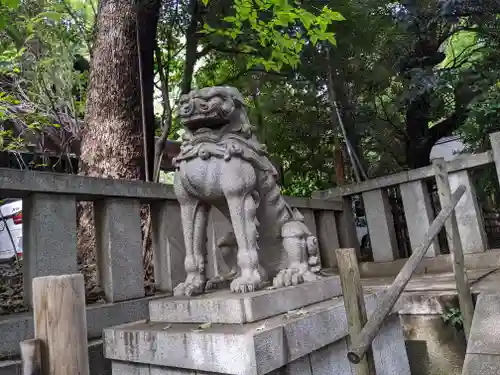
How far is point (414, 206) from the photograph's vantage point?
4.84 m

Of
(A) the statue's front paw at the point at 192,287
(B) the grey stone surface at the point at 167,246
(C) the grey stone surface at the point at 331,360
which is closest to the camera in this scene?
(C) the grey stone surface at the point at 331,360

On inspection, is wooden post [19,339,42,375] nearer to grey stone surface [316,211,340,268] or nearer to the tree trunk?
grey stone surface [316,211,340,268]

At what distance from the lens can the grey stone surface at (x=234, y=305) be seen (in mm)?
2084

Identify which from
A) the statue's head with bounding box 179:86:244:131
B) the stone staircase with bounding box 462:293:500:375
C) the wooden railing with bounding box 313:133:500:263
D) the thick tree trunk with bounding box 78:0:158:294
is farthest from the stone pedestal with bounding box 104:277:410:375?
the wooden railing with bounding box 313:133:500:263

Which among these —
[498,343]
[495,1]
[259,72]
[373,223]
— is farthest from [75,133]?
[495,1]

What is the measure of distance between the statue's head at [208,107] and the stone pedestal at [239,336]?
1.08 m

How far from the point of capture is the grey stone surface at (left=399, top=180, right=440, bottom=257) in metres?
4.73

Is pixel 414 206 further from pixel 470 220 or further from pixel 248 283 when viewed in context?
pixel 248 283

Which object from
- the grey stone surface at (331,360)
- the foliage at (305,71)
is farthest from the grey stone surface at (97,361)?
the foliage at (305,71)

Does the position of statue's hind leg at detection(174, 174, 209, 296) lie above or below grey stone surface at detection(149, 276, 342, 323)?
above

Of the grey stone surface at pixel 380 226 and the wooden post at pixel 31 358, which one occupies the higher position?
the grey stone surface at pixel 380 226

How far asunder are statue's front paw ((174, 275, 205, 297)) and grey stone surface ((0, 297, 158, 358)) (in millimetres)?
456

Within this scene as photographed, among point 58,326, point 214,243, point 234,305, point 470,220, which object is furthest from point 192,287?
point 470,220

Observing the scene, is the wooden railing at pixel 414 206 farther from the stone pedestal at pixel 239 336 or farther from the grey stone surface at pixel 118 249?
the grey stone surface at pixel 118 249
